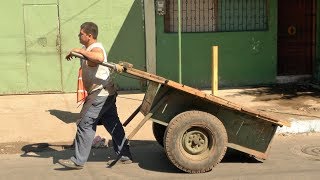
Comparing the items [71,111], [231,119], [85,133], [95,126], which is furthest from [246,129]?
[71,111]

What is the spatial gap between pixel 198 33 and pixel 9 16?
4.25 meters

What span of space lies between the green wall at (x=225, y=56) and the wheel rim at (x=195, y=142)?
5.85 metres

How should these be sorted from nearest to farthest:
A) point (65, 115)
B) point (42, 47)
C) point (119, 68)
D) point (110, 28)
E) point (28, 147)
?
point (119, 68) < point (28, 147) < point (65, 115) < point (42, 47) < point (110, 28)

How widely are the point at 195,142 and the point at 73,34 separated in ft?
20.1

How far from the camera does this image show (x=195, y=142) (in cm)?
616

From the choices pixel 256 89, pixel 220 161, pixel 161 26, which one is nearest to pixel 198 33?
pixel 161 26

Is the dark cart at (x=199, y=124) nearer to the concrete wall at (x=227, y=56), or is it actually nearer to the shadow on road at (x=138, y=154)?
the shadow on road at (x=138, y=154)

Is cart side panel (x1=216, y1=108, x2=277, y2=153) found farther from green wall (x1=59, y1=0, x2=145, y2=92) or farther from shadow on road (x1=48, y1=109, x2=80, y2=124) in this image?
green wall (x1=59, y1=0, x2=145, y2=92)

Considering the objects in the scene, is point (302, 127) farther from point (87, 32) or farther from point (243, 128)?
point (87, 32)

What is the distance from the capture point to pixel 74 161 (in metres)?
6.26

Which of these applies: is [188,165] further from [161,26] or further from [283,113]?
[161,26]

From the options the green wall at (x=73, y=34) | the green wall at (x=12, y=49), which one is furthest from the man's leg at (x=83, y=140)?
the green wall at (x=12, y=49)

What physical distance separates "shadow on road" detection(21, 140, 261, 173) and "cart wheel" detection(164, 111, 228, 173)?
0.85ft

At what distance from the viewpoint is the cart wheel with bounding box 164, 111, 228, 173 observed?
601 centimetres
